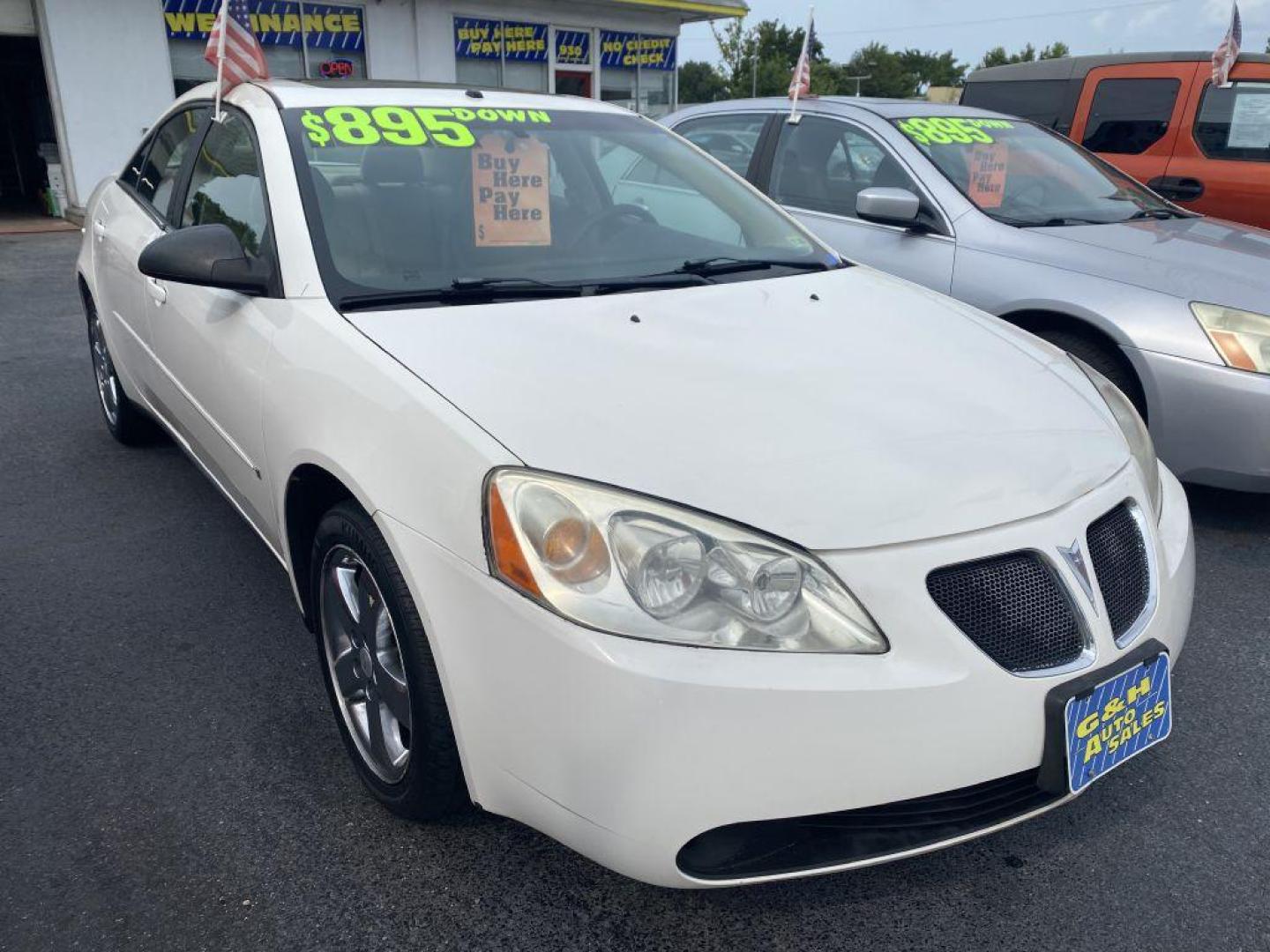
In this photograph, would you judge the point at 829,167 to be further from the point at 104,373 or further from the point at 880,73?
the point at 880,73

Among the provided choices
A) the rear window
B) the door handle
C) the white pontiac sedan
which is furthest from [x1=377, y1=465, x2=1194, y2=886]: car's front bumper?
the rear window

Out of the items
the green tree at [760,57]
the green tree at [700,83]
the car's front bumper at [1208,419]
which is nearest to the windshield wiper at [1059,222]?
the car's front bumper at [1208,419]

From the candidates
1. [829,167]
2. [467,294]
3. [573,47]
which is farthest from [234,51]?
[573,47]

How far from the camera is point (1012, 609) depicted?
1.72 metres

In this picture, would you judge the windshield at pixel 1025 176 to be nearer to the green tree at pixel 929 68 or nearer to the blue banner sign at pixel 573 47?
the blue banner sign at pixel 573 47

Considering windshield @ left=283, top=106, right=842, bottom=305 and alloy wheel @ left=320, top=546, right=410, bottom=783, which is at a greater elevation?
windshield @ left=283, top=106, right=842, bottom=305

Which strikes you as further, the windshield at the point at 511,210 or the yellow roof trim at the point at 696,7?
the yellow roof trim at the point at 696,7

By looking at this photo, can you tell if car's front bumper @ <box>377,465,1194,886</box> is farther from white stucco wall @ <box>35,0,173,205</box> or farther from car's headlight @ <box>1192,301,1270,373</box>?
white stucco wall @ <box>35,0,173,205</box>

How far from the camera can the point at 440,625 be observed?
5.90 feet

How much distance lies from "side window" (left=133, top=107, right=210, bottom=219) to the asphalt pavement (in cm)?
147

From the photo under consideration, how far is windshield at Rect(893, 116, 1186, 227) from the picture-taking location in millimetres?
4445

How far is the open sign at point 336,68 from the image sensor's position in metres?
14.7

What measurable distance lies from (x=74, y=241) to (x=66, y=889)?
441 inches

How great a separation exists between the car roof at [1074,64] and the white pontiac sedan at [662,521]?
540cm
